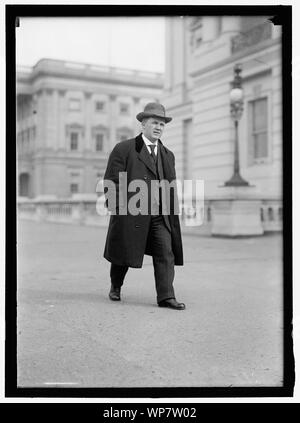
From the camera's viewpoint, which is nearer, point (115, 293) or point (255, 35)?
point (255, 35)

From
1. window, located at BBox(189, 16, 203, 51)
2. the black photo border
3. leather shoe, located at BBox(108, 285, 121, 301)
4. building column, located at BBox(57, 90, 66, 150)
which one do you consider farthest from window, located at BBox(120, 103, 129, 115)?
leather shoe, located at BBox(108, 285, 121, 301)

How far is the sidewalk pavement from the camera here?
3918 millimetres

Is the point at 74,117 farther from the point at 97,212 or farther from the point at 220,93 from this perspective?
the point at 97,212

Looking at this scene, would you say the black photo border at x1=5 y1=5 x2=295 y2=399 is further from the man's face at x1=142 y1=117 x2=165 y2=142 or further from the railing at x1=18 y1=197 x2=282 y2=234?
the man's face at x1=142 y1=117 x2=165 y2=142

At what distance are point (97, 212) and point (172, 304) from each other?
27.7 feet

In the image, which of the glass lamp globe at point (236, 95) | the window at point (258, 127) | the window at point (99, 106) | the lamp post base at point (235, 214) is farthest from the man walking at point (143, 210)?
the lamp post base at point (235, 214)

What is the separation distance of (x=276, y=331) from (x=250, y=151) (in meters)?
4.30

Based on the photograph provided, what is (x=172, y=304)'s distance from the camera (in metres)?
5.30

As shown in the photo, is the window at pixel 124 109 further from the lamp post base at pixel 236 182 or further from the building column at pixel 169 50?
the lamp post base at pixel 236 182

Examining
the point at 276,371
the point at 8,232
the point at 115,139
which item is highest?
the point at 115,139

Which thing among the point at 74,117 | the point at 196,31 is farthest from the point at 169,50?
the point at 74,117
